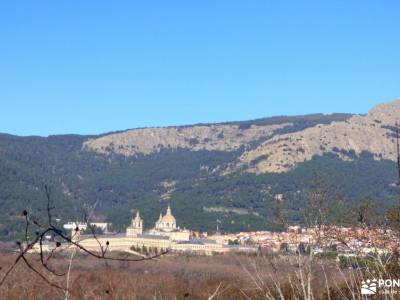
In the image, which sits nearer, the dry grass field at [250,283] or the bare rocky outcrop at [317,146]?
the dry grass field at [250,283]

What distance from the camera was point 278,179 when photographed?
16600cm

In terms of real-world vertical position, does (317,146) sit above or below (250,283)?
above

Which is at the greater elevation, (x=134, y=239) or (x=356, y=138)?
(x=356, y=138)

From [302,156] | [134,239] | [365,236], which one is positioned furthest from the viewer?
[302,156]

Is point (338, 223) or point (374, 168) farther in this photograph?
point (374, 168)

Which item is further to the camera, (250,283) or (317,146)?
(317,146)

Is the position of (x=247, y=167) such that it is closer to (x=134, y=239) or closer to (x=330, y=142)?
(x=330, y=142)

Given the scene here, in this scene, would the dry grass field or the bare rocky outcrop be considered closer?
the dry grass field

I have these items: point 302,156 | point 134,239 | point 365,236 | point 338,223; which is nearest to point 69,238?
point 365,236

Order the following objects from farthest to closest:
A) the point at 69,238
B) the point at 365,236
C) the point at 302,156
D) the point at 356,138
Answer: the point at 356,138, the point at 302,156, the point at 365,236, the point at 69,238

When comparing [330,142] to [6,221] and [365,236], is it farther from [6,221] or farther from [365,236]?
[365,236]

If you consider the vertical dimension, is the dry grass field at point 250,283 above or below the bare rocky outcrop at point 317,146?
below

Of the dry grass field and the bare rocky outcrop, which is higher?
the bare rocky outcrop

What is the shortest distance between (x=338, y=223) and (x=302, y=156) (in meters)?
173
